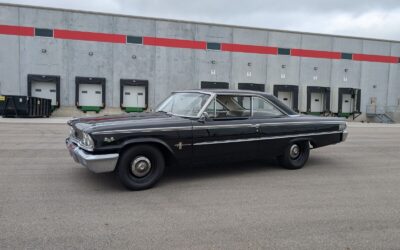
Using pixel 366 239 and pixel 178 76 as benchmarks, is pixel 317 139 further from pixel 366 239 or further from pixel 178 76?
pixel 178 76

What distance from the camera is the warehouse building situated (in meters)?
25.5

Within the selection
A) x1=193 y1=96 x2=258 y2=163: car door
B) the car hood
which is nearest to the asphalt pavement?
x1=193 y1=96 x2=258 y2=163: car door

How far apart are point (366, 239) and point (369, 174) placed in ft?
11.4

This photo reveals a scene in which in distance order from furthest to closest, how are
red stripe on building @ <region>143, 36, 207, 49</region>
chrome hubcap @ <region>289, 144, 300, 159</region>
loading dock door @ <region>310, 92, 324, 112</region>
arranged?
loading dock door @ <region>310, 92, 324, 112</region>, red stripe on building @ <region>143, 36, 207, 49</region>, chrome hubcap @ <region>289, 144, 300, 159</region>

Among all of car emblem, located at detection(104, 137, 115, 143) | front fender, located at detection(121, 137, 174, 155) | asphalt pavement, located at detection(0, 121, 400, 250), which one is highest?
car emblem, located at detection(104, 137, 115, 143)

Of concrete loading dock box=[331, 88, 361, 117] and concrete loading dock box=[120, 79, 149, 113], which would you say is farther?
concrete loading dock box=[331, 88, 361, 117]

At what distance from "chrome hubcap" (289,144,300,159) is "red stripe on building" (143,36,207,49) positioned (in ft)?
73.5

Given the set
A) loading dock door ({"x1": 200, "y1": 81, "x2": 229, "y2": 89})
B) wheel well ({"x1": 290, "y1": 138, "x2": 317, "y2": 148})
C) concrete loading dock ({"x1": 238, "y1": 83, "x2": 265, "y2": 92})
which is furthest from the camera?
concrete loading dock ({"x1": 238, "y1": 83, "x2": 265, "y2": 92})

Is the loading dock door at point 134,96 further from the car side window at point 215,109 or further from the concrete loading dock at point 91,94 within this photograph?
the car side window at point 215,109

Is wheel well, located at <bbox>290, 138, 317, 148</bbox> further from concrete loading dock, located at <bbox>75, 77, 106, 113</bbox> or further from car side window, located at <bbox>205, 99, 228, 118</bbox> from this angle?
concrete loading dock, located at <bbox>75, 77, 106, 113</bbox>

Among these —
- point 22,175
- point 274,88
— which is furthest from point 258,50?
point 22,175

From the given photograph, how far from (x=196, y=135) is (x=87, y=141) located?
168 cm

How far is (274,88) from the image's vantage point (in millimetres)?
30469

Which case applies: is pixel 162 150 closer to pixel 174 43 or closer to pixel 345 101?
pixel 174 43
